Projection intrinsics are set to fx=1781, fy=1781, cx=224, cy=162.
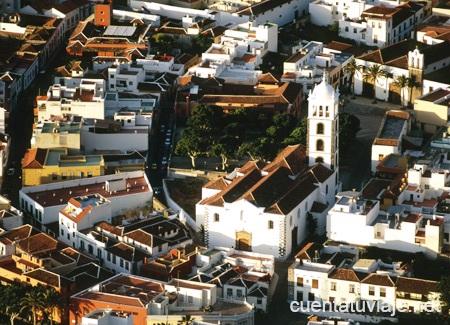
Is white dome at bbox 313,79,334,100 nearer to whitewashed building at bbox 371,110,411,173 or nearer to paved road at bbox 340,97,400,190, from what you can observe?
paved road at bbox 340,97,400,190

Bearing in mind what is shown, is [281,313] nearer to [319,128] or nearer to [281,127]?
[319,128]

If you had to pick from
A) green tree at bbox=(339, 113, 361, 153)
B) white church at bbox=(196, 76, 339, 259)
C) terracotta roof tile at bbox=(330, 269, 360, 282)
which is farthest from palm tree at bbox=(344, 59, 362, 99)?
terracotta roof tile at bbox=(330, 269, 360, 282)

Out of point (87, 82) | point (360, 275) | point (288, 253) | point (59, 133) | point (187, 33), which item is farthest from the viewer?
point (187, 33)

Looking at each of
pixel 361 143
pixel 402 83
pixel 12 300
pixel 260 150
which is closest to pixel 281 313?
pixel 12 300

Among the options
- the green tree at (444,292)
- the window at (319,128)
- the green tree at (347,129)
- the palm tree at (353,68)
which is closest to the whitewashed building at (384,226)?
the window at (319,128)

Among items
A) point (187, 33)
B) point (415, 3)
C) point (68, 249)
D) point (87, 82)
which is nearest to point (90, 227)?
point (68, 249)

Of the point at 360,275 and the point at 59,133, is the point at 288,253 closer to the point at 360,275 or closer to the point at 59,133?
the point at 360,275
